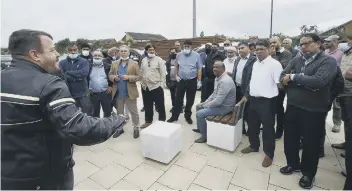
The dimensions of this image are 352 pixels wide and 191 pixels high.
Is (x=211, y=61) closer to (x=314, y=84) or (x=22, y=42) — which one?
(x=314, y=84)

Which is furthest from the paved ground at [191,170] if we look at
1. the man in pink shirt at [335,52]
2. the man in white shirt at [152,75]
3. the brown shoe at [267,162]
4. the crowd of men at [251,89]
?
the man in white shirt at [152,75]

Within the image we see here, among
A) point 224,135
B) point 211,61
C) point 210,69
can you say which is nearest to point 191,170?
point 224,135

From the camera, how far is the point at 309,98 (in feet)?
8.50

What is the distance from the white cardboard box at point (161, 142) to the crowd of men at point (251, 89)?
0.45 meters

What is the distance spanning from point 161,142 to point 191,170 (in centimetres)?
58

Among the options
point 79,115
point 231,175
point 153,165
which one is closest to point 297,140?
point 231,175

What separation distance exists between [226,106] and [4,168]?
319cm

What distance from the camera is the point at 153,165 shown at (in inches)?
130

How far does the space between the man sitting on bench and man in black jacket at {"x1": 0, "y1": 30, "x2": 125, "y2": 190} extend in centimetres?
259

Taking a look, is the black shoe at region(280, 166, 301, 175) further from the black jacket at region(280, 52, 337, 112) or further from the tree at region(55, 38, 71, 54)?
the tree at region(55, 38, 71, 54)

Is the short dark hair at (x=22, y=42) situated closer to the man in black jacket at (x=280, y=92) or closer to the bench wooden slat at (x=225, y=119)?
the bench wooden slat at (x=225, y=119)

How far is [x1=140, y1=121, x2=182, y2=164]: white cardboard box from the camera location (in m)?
3.26

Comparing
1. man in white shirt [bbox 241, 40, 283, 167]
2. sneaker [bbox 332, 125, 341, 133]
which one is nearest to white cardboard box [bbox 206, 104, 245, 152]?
man in white shirt [bbox 241, 40, 283, 167]

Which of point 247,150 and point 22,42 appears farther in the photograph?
point 247,150
